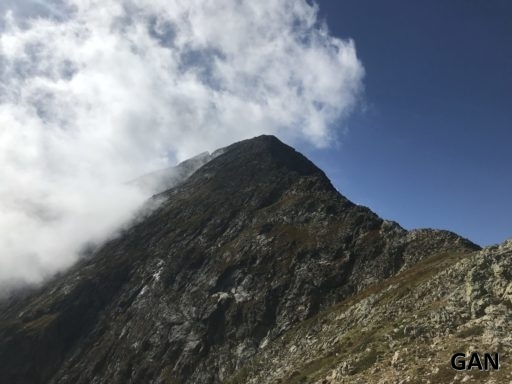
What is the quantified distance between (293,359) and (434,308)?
81.0 feet

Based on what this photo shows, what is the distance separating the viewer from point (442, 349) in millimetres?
35531

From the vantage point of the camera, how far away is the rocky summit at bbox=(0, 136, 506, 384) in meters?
43.3

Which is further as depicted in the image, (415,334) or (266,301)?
(266,301)

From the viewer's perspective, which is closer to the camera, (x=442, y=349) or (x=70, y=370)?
(x=442, y=349)

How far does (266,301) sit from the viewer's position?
10706 cm

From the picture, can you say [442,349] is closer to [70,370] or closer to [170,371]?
[170,371]

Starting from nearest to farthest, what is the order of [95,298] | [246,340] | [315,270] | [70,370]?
[246,340], [315,270], [70,370], [95,298]

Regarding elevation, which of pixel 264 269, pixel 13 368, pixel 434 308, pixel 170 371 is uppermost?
pixel 264 269

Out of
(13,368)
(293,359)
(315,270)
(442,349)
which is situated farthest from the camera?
(13,368)

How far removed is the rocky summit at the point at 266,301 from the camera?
43.3 meters

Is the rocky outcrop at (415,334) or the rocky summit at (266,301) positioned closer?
the rocky outcrop at (415,334)

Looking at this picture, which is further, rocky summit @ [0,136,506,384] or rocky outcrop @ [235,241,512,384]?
rocky summit @ [0,136,506,384]

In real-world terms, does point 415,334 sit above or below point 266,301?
below

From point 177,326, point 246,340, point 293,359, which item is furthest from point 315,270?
point 293,359
